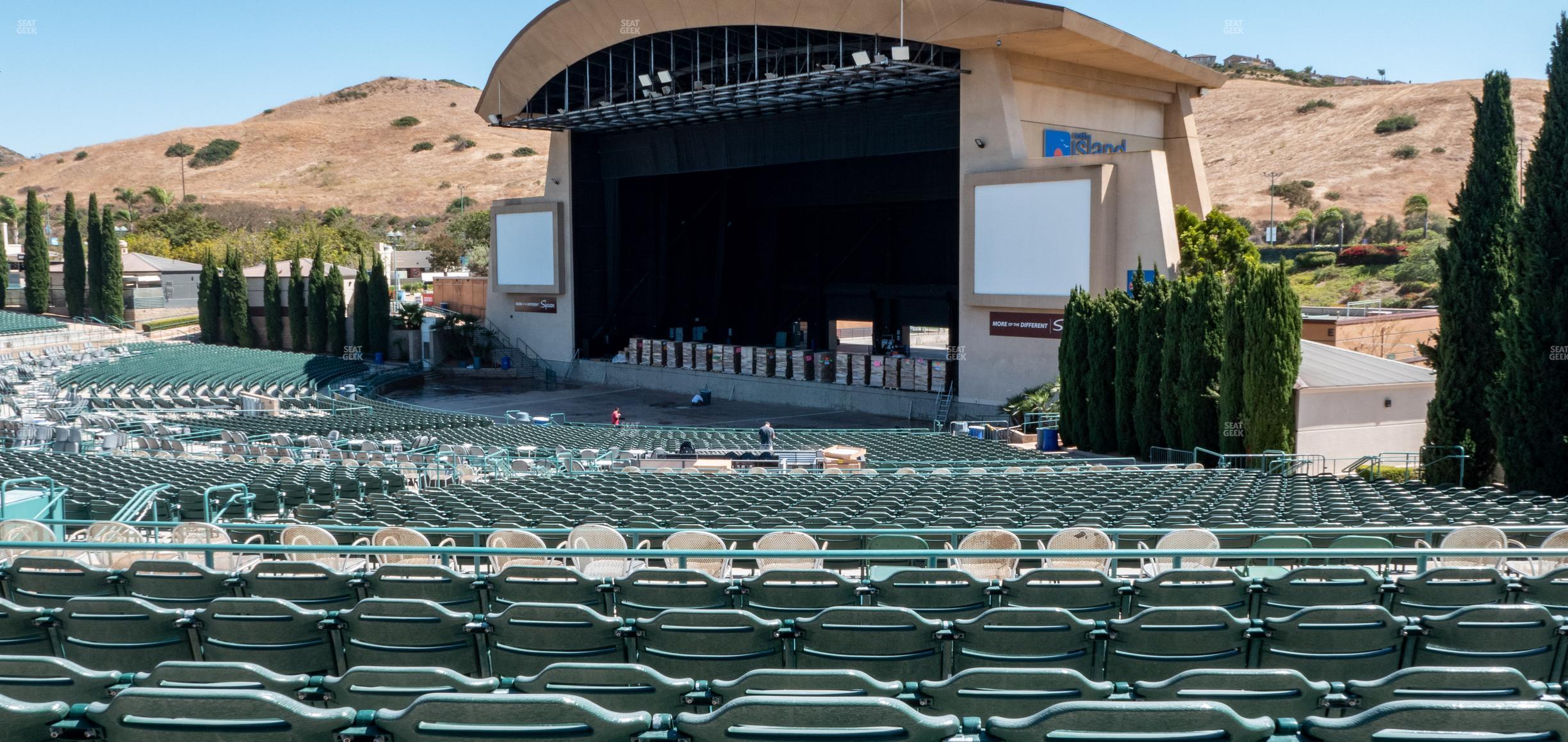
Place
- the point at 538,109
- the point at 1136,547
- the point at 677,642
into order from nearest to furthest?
the point at 677,642 → the point at 1136,547 → the point at 538,109

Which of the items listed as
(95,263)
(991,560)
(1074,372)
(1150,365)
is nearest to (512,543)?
(991,560)

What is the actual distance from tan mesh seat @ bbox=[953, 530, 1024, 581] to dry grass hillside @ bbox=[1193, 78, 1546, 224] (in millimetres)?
93560

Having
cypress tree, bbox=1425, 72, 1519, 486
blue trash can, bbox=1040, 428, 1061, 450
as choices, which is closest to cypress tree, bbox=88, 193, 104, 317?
blue trash can, bbox=1040, 428, 1061, 450

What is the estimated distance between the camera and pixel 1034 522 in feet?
32.7

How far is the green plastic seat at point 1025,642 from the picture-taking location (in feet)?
15.9

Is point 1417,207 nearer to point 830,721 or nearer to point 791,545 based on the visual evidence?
point 791,545

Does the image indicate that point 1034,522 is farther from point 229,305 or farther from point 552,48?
point 229,305

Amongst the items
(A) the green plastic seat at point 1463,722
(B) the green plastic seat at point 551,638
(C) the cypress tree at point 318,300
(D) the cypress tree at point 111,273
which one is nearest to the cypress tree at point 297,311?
(C) the cypress tree at point 318,300

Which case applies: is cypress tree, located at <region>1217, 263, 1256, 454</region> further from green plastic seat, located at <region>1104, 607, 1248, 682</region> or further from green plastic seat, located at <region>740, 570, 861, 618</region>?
green plastic seat, located at <region>1104, 607, 1248, 682</region>

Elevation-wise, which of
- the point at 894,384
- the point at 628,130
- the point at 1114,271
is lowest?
the point at 894,384

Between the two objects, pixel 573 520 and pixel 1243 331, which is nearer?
pixel 573 520

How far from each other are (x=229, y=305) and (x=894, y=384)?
3456cm

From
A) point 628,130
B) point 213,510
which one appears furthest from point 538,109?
point 213,510

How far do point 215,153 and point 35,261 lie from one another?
105 m
